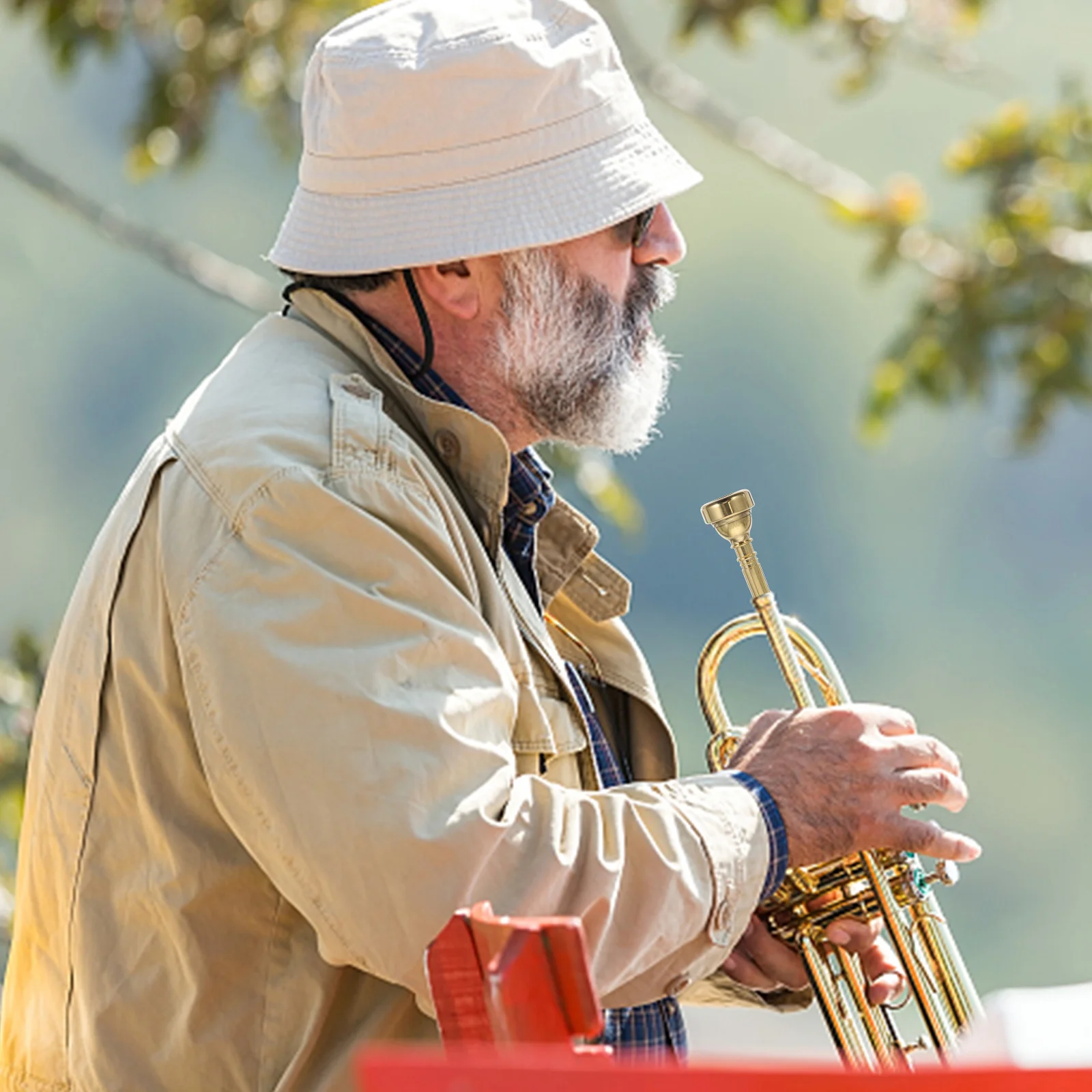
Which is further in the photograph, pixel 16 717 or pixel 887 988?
pixel 16 717

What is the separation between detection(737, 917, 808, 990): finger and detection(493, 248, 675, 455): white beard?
0.68m

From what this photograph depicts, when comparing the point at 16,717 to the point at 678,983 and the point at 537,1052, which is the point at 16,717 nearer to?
the point at 678,983

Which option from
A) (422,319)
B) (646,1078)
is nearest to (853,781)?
(422,319)

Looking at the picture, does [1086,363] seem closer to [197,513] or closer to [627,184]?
[627,184]

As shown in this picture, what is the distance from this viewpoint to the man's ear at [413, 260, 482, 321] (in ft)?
7.73

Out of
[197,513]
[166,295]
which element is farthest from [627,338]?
[166,295]

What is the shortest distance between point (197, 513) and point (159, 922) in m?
0.43

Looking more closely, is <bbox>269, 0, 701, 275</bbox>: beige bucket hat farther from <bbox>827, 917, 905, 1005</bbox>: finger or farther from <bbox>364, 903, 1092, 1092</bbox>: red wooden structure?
<bbox>364, 903, 1092, 1092</bbox>: red wooden structure

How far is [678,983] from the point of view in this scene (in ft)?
6.46

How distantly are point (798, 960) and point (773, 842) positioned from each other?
541 millimetres

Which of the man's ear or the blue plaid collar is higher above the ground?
the man's ear

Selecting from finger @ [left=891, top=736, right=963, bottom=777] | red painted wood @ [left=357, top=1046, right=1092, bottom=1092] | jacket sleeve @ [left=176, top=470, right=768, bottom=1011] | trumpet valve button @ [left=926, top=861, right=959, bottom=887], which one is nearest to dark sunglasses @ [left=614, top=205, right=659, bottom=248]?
jacket sleeve @ [left=176, top=470, right=768, bottom=1011]

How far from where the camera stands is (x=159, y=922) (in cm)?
196

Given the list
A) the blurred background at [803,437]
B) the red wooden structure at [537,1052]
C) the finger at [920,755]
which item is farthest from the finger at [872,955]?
the blurred background at [803,437]
